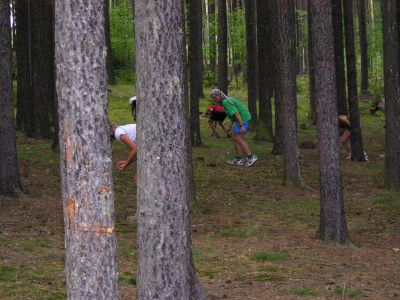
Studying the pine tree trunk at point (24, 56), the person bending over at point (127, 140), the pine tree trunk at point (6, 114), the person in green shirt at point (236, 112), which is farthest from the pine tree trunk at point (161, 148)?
the pine tree trunk at point (24, 56)

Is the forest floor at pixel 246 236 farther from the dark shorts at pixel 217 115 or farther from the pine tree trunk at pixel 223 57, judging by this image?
the pine tree trunk at pixel 223 57

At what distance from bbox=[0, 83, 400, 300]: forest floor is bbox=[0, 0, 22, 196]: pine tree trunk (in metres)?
0.48

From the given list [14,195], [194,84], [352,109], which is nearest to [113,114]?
[194,84]

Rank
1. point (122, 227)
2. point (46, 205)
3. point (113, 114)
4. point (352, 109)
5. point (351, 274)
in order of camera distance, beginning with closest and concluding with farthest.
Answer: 1. point (351, 274)
2. point (122, 227)
3. point (46, 205)
4. point (352, 109)
5. point (113, 114)

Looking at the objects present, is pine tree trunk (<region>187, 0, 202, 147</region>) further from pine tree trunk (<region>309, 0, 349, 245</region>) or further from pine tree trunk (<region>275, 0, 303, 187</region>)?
pine tree trunk (<region>309, 0, 349, 245</region>)

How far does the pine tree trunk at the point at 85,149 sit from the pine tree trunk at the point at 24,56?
16395 mm

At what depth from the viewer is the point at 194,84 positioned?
19.4m

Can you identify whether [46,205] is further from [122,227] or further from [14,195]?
[122,227]

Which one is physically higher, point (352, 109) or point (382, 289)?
point (352, 109)

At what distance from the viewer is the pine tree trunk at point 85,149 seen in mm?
4523

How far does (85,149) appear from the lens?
4.52 meters

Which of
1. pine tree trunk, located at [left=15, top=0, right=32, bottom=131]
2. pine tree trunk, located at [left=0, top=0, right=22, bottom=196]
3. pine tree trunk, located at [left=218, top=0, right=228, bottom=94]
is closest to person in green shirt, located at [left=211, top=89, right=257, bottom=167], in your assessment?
pine tree trunk, located at [left=0, top=0, right=22, bottom=196]

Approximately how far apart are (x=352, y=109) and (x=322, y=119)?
8.77 meters

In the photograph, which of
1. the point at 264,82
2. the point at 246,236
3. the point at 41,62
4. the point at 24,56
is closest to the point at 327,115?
the point at 246,236
